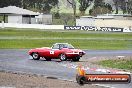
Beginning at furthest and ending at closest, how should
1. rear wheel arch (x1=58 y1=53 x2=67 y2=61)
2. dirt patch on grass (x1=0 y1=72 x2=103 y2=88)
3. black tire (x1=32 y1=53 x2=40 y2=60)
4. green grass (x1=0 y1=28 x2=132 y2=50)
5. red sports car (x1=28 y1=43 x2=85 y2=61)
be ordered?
green grass (x1=0 y1=28 x2=132 y2=50)
black tire (x1=32 y1=53 x2=40 y2=60)
rear wheel arch (x1=58 y1=53 x2=67 y2=61)
red sports car (x1=28 y1=43 x2=85 y2=61)
dirt patch on grass (x1=0 y1=72 x2=103 y2=88)

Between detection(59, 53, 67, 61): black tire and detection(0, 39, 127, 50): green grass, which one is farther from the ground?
detection(59, 53, 67, 61): black tire

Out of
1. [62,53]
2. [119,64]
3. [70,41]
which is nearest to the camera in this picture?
[119,64]

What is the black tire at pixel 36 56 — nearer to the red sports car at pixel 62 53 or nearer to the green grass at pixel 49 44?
the red sports car at pixel 62 53

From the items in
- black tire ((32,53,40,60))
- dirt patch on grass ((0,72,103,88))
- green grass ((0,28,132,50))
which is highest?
dirt patch on grass ((0,72,103,88))

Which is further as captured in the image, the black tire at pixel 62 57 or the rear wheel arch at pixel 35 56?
the rear wheel arch at pixel 35 56

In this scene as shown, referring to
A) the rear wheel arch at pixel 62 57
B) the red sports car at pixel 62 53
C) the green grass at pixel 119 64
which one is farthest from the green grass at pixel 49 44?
the green grass at pixel 119 64

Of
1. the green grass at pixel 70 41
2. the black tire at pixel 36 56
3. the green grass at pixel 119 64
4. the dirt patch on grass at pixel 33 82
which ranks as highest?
the dirt patch on grass at pixel 33 82

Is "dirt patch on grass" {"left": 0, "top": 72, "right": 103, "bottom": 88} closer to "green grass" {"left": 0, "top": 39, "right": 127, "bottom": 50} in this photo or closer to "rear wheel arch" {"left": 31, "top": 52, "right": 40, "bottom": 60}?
"rear wheel arch" {"left": 31, "top": 52, "right": 40, "bottom": 60}

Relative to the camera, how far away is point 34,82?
61.4 feet

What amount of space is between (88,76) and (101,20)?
104477 mm

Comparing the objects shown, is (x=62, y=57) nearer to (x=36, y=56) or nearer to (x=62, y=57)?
(x=62, y=57)

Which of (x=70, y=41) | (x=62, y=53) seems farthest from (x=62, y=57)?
(x=70, y=41)

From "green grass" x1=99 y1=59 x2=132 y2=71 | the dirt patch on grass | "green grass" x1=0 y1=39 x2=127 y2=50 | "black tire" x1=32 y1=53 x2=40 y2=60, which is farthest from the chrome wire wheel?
"green grass" x1=0 y1=39 x2=127 y2=50

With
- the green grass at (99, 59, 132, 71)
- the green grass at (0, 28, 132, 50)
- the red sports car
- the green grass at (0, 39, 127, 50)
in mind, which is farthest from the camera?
the green grass at (0, 28, 132, 50)
